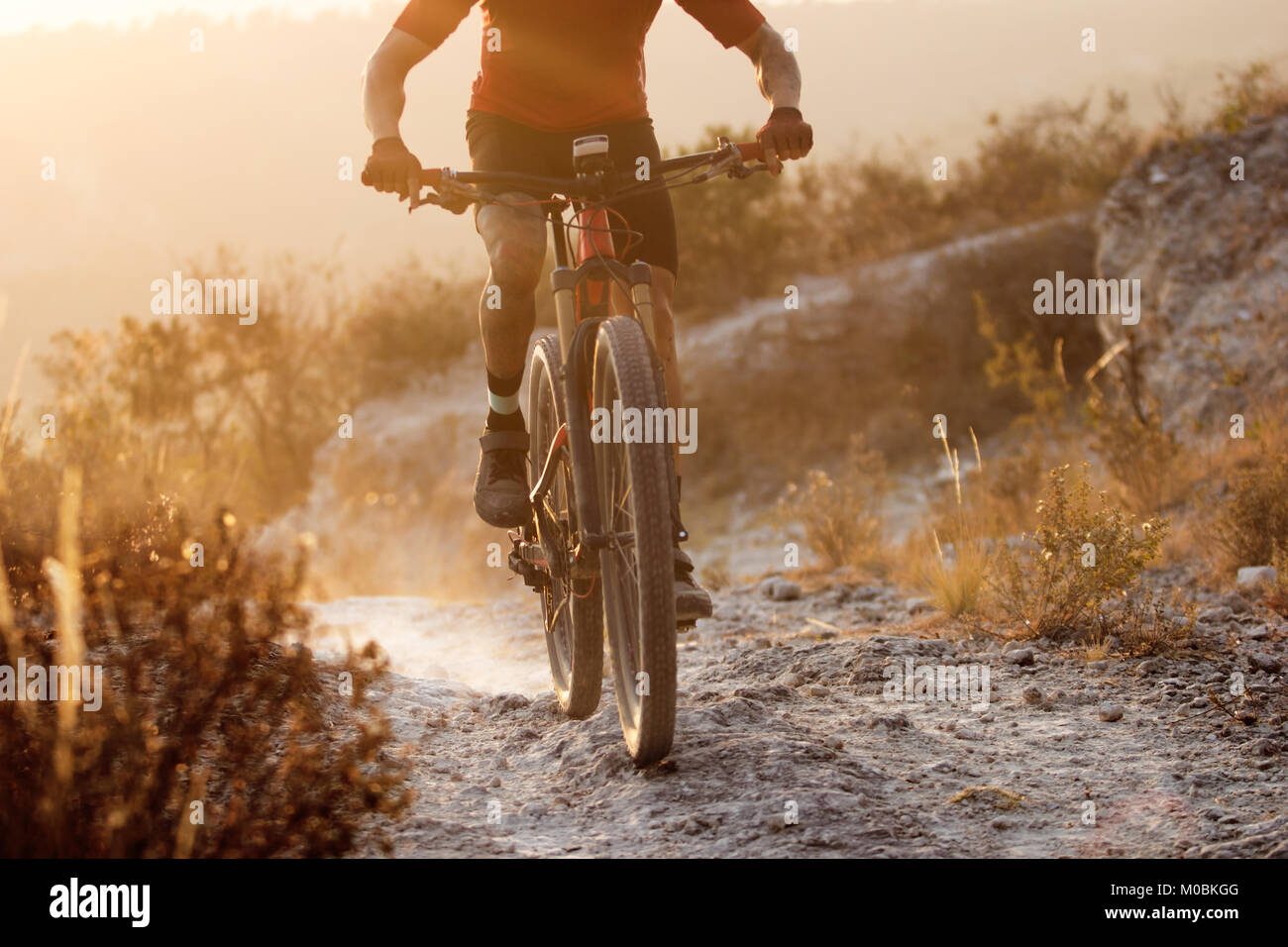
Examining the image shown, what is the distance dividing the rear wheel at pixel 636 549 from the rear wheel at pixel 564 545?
0.17m

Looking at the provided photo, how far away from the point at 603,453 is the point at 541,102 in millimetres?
1253

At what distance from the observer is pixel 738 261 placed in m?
14.7

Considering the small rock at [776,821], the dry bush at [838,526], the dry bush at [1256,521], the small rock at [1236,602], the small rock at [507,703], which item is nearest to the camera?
the small rock at [776,821]

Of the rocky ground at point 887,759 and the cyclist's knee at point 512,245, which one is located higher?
the cyclist's knee at point 512,245

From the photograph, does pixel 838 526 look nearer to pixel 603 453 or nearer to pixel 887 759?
pixel 887 759

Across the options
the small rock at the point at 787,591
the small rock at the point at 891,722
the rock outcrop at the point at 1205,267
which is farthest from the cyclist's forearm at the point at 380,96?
the rock outcrop at the point at 1205,267

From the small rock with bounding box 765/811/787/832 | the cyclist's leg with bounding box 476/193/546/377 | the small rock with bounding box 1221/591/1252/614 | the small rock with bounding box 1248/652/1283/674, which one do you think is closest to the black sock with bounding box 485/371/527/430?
the cyclist's leg with bounding box 476/193/546/377

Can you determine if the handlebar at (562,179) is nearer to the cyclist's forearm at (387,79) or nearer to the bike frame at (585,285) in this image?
the bike frame at (585,285)

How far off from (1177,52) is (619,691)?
64.1m

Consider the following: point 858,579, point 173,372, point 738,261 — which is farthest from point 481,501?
point 738,261

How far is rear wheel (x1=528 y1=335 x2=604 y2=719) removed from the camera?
10.4ft

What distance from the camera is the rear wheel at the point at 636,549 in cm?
249
